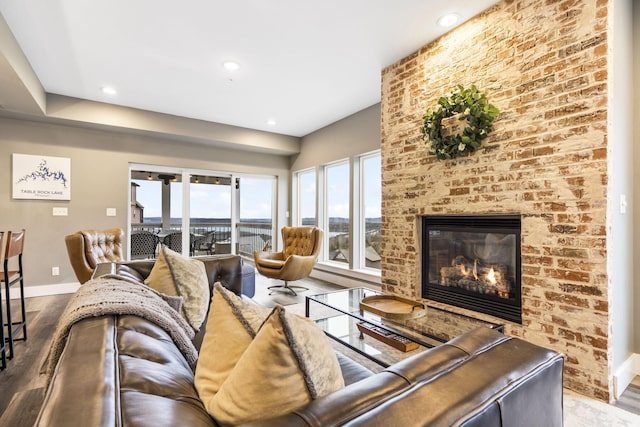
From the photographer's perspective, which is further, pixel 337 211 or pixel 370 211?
pixel 337 211

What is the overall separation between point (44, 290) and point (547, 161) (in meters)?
5.86

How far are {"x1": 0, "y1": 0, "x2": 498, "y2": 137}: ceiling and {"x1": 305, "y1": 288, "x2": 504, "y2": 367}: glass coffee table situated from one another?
91.3 inches

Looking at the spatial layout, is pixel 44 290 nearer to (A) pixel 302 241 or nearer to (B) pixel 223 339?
(A) pixel 302 241

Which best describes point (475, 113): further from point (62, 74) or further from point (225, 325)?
point (62, 74)

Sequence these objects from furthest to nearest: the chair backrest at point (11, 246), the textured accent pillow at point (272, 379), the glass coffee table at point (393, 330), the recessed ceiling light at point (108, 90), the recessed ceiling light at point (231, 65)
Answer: the recessed ceiling light at point (108, 90), the recessed ceiling light at point (231, 65), the chair backrest at point (11, 246), the glass coffee table at point (393, 330), the textured accent pillow at point (272, 379)

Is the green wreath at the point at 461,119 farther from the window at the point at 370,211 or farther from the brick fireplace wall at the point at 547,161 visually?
the window at the point at 370,211

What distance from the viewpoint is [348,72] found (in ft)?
11.5

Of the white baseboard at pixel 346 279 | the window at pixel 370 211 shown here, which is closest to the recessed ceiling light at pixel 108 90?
the window at pixel 370 211

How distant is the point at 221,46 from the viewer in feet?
9.77

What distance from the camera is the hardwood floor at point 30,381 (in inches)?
67.5

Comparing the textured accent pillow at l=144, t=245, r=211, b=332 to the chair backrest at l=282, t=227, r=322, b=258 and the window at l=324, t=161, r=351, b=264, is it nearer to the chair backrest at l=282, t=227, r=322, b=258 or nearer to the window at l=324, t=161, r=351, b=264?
the chair backrest at l=282, t=227, r=322, b=258

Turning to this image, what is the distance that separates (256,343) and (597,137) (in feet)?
7.56


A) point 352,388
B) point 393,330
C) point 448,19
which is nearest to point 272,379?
point 352,388

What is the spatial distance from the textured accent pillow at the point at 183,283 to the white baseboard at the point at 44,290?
338 centimetres
